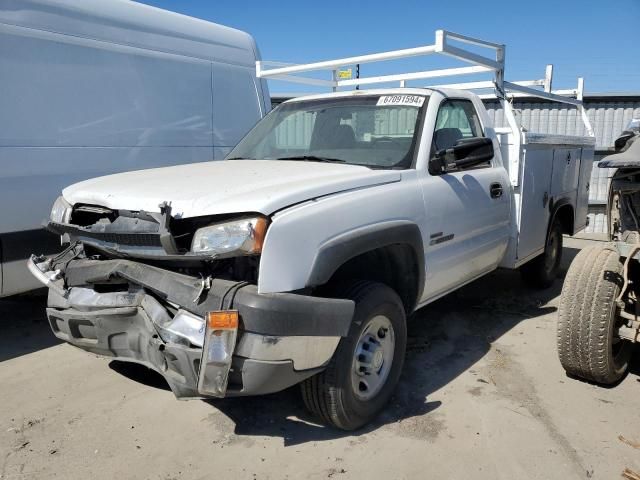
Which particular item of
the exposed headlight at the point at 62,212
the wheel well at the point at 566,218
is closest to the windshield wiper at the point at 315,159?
the exposed headlight at the point at 62,212

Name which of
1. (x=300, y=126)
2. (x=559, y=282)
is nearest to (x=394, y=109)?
(x=300, y=126)

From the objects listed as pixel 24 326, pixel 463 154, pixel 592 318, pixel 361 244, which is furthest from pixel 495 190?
pixel 24 326

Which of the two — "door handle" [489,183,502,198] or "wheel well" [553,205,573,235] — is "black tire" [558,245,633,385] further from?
"wheel well" [553,205,573,235]

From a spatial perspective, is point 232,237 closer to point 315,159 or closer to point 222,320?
point 222,320

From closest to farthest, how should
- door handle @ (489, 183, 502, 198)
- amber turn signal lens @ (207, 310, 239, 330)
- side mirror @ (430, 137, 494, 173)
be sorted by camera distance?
amber turn signal lens @ (207, 310, 239, 330) → side mirror @ (430, 137, 494, 173) → door handle @ (489, 183, 502, 198)

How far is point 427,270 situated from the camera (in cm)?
360

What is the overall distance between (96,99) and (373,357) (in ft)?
10.4

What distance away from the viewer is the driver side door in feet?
12.0

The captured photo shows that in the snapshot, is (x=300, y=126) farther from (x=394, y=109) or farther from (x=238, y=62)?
(x=238, y=62)

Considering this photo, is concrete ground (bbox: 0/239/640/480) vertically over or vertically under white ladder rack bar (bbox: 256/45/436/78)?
under

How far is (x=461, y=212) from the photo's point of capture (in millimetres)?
3902

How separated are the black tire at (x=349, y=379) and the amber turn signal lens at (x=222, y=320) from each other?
A: 2.27 ft

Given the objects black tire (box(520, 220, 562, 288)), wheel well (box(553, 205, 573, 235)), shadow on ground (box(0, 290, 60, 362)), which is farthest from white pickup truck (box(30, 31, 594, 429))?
wheel well (box(553, 205, 573, 235))

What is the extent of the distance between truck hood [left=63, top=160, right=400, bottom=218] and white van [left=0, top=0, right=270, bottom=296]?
0.92 m
